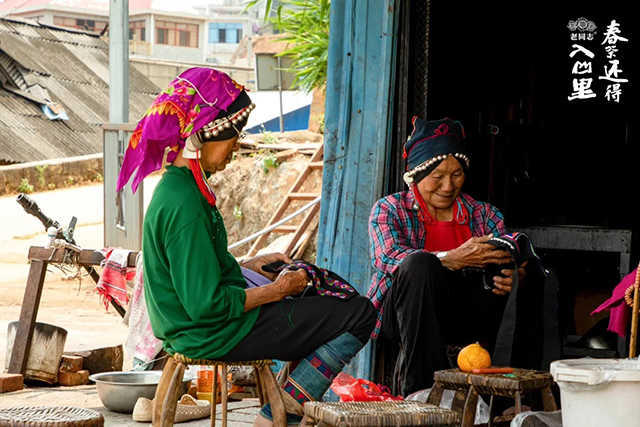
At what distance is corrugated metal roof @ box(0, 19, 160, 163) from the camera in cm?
2016

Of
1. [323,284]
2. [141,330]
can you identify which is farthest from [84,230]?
[323,284]

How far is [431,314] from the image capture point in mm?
4105

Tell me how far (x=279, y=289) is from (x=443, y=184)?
1489 mm

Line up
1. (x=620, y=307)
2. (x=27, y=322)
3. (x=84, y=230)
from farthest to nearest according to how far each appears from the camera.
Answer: (x=84, y=230) < (x=27, y=322) < (x=620, y=307)

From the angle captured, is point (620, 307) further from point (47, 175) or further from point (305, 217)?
point (47, 175)

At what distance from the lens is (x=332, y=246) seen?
520cm

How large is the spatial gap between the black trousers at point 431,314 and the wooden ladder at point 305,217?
7221mm

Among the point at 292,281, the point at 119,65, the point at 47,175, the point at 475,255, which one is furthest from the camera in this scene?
the point at 47,175

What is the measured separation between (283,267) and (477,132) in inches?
122

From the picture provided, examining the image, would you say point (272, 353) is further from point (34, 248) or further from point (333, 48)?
point (34, 248)

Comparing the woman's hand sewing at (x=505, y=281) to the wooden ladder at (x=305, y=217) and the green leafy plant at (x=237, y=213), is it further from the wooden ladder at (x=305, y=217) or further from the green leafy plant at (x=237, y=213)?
the green leafy plant at (x=237, y=213)

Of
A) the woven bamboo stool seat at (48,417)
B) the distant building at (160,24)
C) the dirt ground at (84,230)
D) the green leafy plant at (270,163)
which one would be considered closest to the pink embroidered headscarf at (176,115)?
the woven bamboo stool seat at (48,417)

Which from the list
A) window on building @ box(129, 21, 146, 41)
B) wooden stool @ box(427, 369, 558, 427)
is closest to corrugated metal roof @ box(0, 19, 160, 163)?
window on building @ box(129, 21, 146, 41)

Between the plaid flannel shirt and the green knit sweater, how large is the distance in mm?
1199
